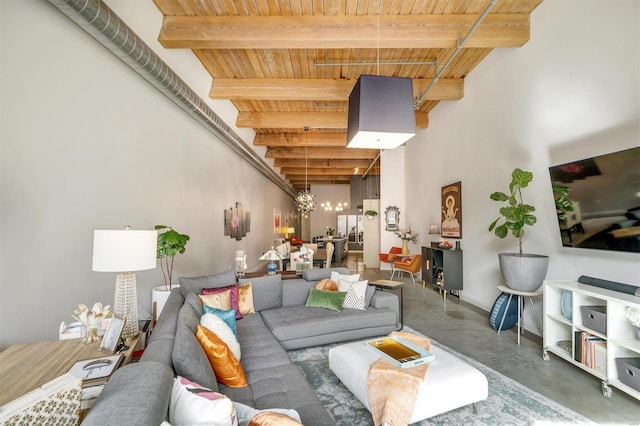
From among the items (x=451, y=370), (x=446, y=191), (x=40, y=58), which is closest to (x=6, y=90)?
(x=40, y=58)

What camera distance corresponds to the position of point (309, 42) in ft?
A: 12.8

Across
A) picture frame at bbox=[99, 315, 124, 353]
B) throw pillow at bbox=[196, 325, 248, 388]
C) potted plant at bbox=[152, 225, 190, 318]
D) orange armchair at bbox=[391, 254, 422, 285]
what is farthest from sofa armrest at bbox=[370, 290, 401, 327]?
orange armchair at bbox=[391, 254, 422, 285]

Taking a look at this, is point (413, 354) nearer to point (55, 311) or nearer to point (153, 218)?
point (55, 311)

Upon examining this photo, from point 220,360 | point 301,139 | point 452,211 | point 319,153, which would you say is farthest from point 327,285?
point 319,153

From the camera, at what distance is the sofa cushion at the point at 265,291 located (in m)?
3.95

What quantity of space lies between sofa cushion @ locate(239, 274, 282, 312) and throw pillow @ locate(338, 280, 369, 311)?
91cm

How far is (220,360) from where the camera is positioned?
1.96 m

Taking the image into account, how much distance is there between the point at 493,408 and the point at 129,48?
4482mm

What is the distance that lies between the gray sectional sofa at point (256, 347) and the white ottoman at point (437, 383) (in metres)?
0.45

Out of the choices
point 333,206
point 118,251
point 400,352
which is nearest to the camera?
point 118,251

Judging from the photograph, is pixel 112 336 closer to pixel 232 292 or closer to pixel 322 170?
pixel 232 292

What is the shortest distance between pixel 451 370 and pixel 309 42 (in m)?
3.96

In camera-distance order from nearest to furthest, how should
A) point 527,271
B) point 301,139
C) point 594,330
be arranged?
point 594,330, point 527,271, point 301,139

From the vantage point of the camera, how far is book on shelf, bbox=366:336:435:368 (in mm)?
2297
